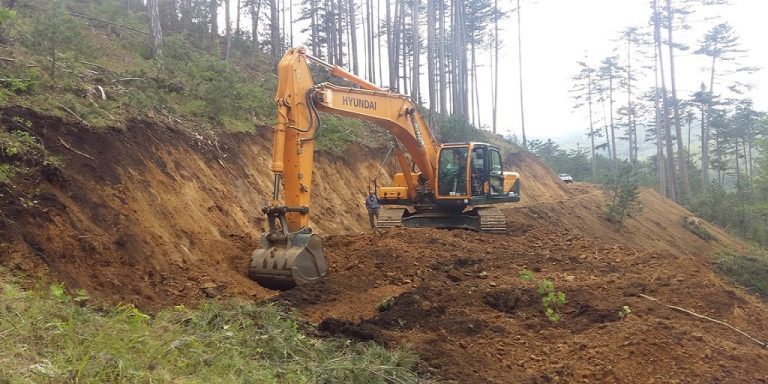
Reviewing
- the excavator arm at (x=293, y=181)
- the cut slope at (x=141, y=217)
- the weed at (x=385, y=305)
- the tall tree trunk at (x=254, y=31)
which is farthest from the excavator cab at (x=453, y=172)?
the tall tree trunk at (x=254, y=31)

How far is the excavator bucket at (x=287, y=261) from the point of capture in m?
7.48

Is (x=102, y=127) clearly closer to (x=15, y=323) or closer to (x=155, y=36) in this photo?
(x=15, y=323)

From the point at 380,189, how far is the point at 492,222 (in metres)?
2.83

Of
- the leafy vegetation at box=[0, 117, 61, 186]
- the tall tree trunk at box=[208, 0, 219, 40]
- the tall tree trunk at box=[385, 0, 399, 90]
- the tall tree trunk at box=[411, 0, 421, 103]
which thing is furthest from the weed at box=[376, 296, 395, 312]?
the tall tree trunk at box=[385, 0, 399, 90]

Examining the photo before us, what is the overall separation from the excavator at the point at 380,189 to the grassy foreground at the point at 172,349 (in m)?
2.08

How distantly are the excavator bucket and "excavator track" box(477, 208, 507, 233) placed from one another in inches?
229

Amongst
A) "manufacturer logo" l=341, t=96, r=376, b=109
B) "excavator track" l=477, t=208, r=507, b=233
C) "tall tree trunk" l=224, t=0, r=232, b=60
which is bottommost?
"excavator track" l=477, t=208, r=507, b=233

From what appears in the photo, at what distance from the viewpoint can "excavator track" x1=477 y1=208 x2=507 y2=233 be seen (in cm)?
1282

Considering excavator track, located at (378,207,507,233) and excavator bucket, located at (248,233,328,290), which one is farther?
excavator track, located at (378,207,507,233)

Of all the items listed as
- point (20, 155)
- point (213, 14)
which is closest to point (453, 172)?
point (20, 155)

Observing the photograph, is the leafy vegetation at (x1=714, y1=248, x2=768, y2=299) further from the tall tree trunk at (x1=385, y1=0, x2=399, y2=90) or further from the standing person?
the tall tree trunk at (x1=385, y1=0, x2=399, y2=90)

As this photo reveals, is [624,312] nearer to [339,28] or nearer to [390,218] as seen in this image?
[390,218]

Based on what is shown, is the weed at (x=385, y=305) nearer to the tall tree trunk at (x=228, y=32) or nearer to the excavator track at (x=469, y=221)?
the excavator track at (x=469, y=221)

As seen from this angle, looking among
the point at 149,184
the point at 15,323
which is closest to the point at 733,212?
the point at 149,184
